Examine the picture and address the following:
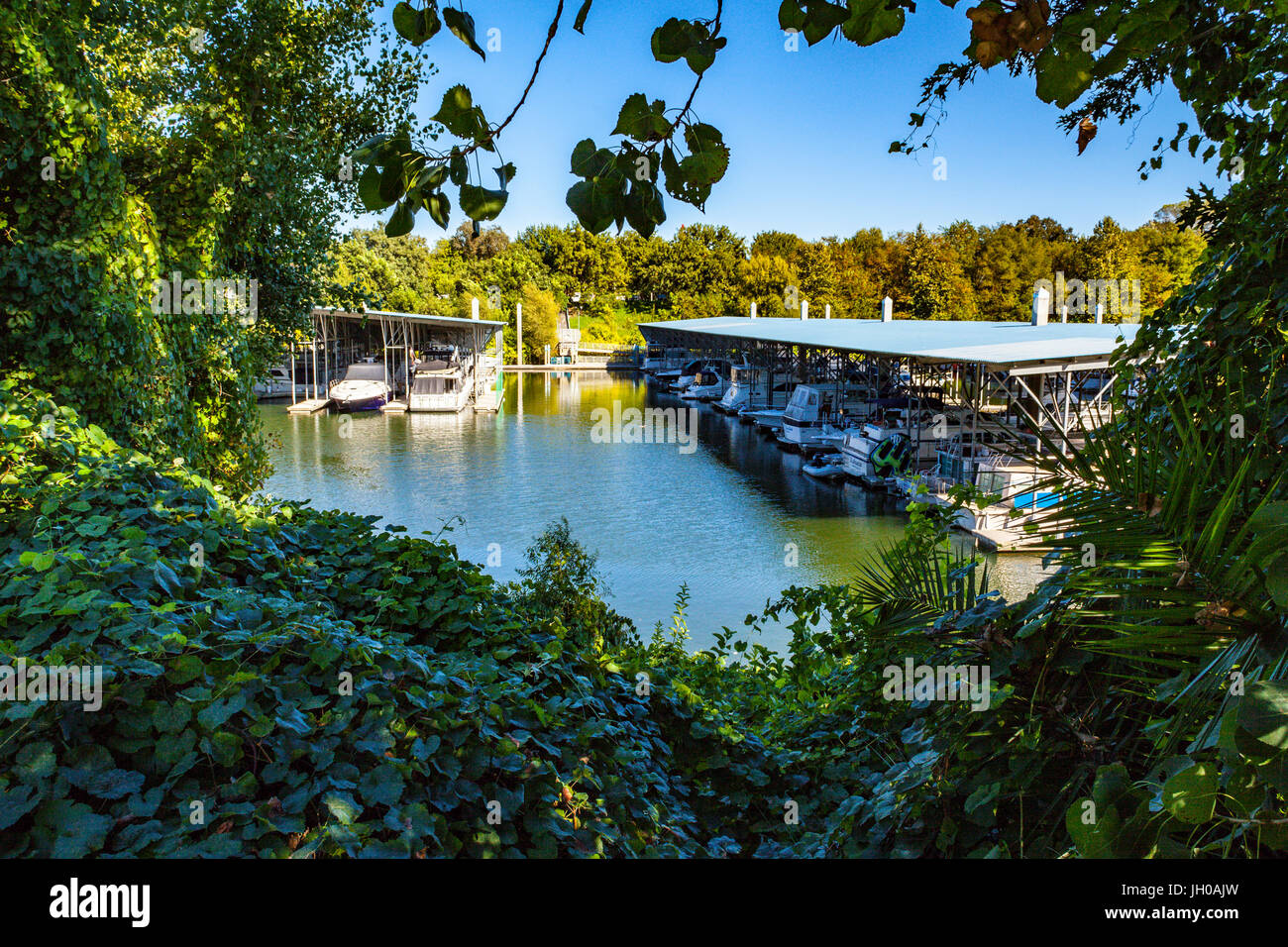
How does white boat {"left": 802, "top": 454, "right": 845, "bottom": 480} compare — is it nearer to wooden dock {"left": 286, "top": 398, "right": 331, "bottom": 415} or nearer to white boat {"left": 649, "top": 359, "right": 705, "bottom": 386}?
wooden dock {"left": 286, "top": 398, "right": 331, "bottom": 415}

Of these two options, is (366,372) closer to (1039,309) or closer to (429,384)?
(429,384)

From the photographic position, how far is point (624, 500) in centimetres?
2278

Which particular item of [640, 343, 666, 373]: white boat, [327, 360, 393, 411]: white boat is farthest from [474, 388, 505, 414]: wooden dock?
[640, 343, 666, 373]: white boat

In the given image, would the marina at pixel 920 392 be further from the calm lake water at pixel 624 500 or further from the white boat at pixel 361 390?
the white boat at pixel 361 390

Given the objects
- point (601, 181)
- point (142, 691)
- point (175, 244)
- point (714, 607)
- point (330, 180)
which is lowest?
point (714, 607)

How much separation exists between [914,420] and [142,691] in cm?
2825

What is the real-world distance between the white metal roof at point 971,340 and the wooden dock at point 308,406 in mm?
20422

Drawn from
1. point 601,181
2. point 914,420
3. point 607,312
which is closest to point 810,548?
point 914,420

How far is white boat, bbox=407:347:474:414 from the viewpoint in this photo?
40062 millimetres

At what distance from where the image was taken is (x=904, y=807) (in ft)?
9.22

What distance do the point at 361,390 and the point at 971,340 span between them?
27553 mm

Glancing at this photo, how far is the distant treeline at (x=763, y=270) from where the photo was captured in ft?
187

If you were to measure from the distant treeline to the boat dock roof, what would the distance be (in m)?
17.3
